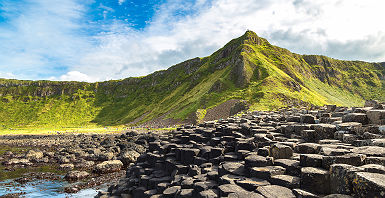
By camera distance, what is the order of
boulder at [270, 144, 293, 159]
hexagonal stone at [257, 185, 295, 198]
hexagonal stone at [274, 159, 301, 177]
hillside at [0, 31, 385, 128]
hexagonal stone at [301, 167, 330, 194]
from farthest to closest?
1. hillside at [0, 31, 385, 128]
2. boulder at [270, 144, 293, 159]
3. hexagonal stone at [274, 159, 301, 177]
4. hexagonal stone at [257, 185, 295, 198]
5. hexagonal stone at [301, 167, 330, 194]

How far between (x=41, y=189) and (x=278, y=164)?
2273 centimetres

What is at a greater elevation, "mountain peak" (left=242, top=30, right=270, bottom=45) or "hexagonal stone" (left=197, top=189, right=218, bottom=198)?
"mountain peak" (left=242, top=30, right=270, bottom=45)

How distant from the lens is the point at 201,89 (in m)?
108

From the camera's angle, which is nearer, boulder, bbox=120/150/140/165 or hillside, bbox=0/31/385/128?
boulder, bbox=120/150/140/165

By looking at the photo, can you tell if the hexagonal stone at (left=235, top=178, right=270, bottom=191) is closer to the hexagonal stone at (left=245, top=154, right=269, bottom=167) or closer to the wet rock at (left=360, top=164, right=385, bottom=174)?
the hexagonal stone at (left=245, top=154, right=269, bottom=167)

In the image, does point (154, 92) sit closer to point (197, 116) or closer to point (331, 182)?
point (197, 116)

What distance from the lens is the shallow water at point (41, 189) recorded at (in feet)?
63.6

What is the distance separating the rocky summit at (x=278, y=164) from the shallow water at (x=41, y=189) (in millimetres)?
3665

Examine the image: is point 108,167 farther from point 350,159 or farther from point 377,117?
point 377,117

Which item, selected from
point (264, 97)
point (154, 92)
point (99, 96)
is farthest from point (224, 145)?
point (99, 96)

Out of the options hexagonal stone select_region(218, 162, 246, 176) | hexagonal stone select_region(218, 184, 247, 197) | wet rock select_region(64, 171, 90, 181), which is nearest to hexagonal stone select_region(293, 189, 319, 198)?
hexagonal stone select_region(218, 184, 247, 197)

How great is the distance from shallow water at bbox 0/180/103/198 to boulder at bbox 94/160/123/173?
401 cm

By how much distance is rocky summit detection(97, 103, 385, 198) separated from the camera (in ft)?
20.7

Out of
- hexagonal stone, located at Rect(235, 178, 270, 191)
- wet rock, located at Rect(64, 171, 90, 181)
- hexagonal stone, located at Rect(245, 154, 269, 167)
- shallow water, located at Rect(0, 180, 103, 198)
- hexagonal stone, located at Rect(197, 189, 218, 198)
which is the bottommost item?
shallow water, located at Rect(0, 180, 103, 198)
